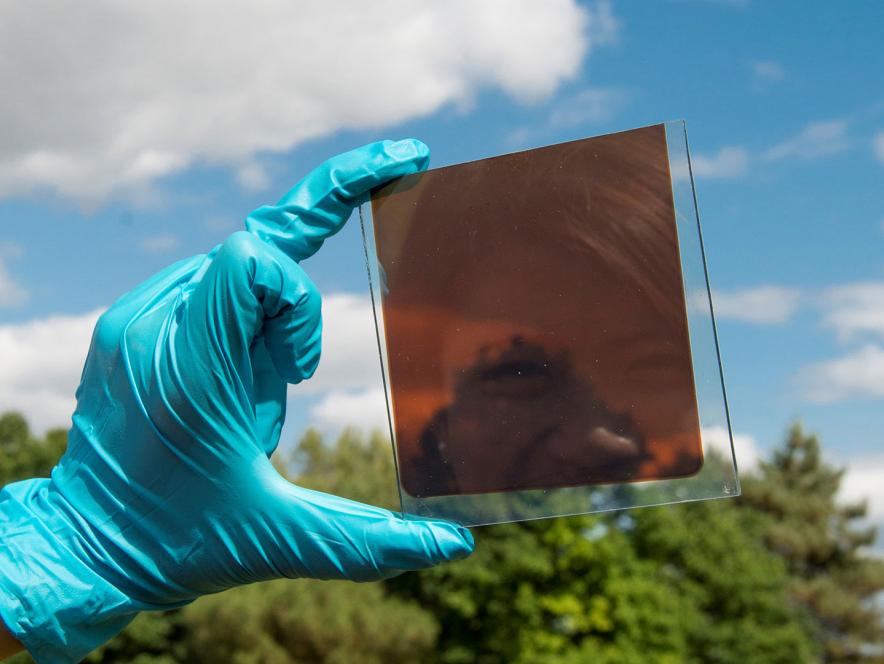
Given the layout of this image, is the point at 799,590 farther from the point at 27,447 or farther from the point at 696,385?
the point at 696,385

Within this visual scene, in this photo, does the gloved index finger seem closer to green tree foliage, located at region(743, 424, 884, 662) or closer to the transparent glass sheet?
A: the transparent glass sheet

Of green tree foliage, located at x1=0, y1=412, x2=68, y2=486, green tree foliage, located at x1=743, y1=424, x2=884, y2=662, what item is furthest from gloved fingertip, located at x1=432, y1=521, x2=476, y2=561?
green tree foliage, located at x1=743, y1=424, x2=884, y2=662

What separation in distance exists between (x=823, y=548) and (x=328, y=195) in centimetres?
2295

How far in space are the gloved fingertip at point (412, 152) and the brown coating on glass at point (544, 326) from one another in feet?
0.43

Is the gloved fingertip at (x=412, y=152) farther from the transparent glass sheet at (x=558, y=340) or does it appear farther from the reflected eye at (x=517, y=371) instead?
the reflected eye at (x=517, y=371)

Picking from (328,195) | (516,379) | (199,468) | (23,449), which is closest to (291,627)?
(23,449)

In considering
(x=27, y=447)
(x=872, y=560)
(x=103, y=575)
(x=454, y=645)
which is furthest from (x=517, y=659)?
(x=103, y=575)

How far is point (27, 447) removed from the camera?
15.4 metres

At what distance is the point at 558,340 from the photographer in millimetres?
2074

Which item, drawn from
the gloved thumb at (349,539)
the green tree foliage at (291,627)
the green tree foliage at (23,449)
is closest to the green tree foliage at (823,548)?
the green tree foliage at (291,627)

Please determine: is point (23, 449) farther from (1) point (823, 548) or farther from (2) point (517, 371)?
(1) point (823, 548)

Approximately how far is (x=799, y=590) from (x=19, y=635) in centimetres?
2233

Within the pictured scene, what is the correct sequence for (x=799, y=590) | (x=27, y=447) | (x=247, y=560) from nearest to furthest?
(x=247, y=560) → (x=27, y=447) → (x=799, y=590)

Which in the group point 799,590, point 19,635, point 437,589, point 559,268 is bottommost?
point 799,590
